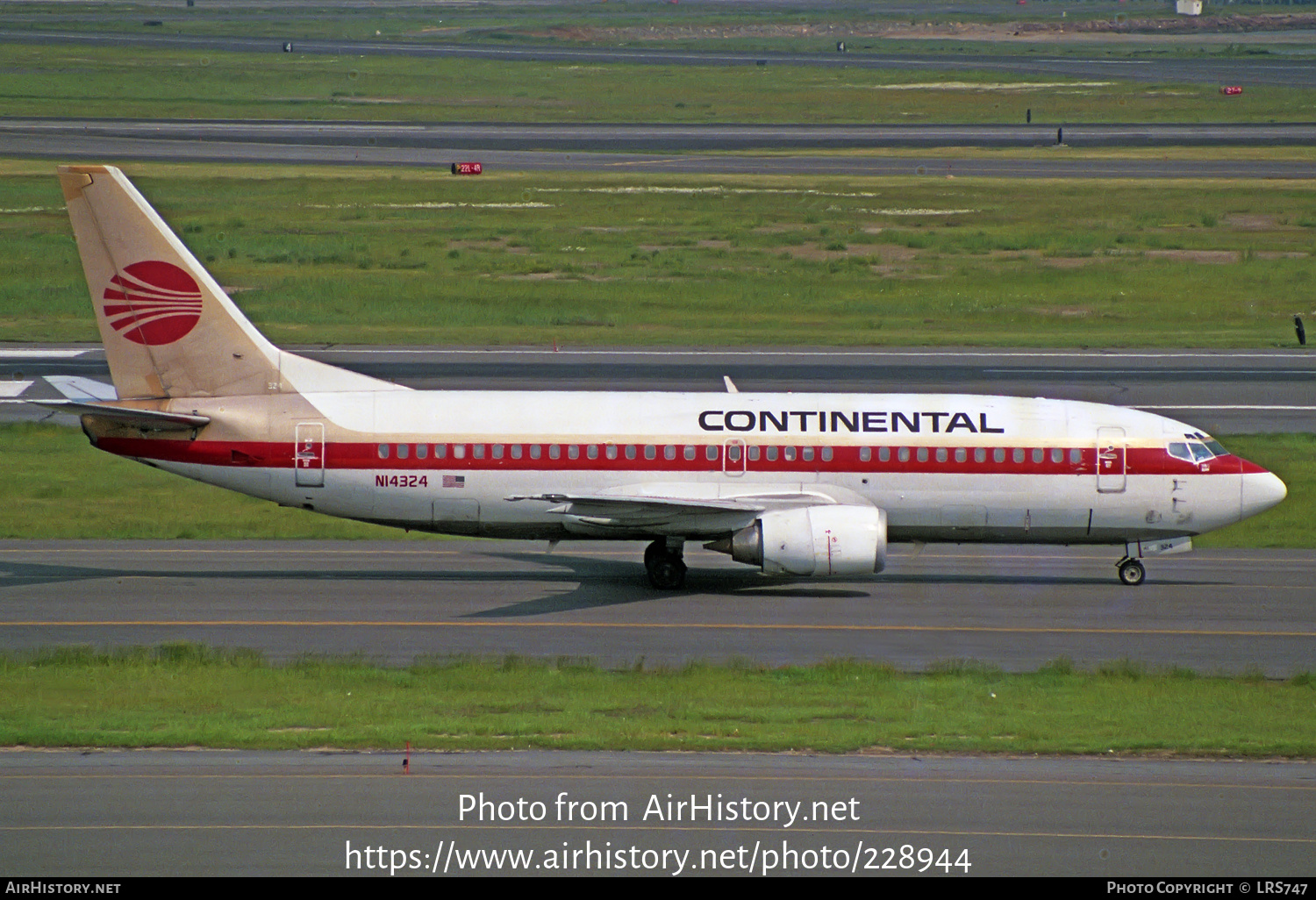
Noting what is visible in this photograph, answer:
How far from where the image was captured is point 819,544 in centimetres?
3400

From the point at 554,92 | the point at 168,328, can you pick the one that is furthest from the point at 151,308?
the point at 554,92

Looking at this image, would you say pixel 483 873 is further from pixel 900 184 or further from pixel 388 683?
pixel 900 184

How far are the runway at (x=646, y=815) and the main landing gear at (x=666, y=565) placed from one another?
1239 centimetres

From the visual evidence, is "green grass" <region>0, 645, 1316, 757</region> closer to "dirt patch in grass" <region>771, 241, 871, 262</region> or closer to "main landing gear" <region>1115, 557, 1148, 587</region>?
"main landing gear" <region>1115, 557, 1148, 587</region>

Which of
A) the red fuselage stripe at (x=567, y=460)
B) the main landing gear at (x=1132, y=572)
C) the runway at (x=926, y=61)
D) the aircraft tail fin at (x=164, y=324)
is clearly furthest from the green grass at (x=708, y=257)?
the runway at (x=926, y=61)

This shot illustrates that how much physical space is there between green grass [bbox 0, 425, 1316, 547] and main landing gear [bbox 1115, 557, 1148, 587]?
5.46m

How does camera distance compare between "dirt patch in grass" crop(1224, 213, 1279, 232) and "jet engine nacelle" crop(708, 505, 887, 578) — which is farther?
"dirt patch in grass" crop(1224, 213, 1279, 232)

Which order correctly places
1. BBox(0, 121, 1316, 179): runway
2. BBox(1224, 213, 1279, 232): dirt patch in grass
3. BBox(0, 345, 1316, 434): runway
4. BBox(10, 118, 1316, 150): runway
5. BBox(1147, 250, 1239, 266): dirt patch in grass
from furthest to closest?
BBox(10, 118, 1316, 150): runway → BBox(0, 121, 1316, 179): runway → BBox(1224, 213, 1279, 232): dirt patch in grass → BBox(1147, 250, 1239, 266): dirt patch in grass → BBox(0, 345, 1316, 434): runway

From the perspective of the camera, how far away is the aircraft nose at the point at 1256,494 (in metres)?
36.5

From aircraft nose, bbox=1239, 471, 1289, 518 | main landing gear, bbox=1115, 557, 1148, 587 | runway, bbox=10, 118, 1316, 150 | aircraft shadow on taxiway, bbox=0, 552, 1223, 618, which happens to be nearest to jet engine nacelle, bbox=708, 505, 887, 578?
aircraft shadow on taxiway, bbox=0, 552, 1223, 618

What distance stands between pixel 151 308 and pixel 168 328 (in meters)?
0.62

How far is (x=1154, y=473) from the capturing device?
36250 millimetres

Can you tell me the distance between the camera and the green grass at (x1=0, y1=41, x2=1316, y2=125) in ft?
474

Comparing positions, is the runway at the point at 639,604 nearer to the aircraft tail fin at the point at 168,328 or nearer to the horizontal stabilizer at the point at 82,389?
the horizontal stabilizer at the point at 82,389
